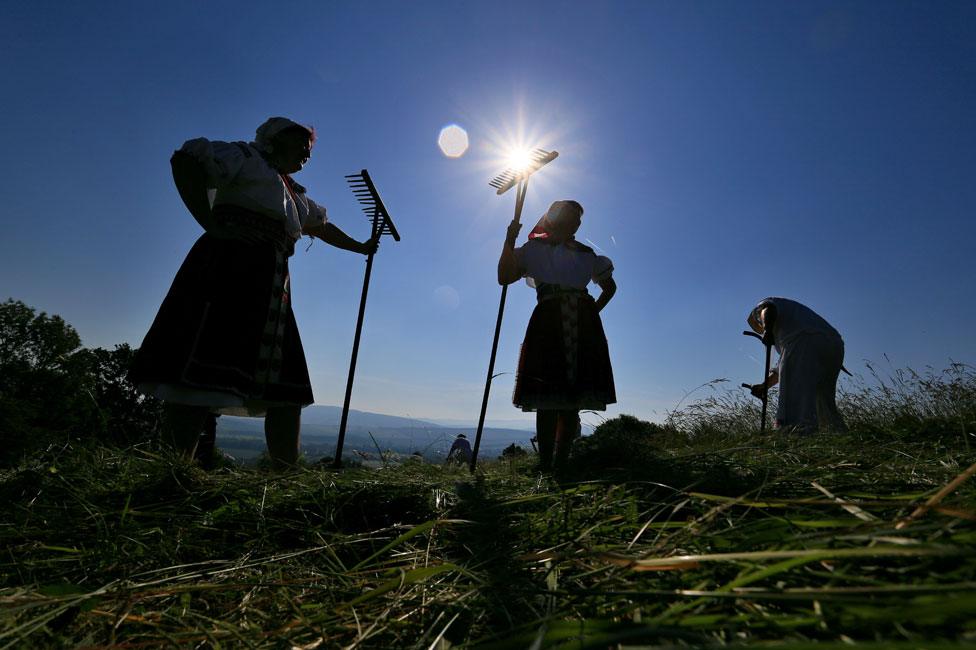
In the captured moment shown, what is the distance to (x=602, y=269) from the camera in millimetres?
3658

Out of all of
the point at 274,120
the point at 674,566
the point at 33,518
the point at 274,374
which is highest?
the point at 274,120

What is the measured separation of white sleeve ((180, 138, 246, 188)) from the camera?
2236 mm

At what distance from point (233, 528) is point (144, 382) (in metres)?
1.27

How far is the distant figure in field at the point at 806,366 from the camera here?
4797 millimetres

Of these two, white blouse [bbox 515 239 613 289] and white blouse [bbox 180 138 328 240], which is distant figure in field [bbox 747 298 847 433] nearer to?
white blouse [bbox 515 239 613 289]

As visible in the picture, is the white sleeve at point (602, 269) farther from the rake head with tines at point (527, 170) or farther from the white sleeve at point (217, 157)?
the white sleeve at point (217, 157)

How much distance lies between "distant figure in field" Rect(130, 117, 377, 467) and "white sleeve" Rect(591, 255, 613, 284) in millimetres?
2280

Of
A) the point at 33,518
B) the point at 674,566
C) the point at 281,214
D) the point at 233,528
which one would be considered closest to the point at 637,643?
the point at 674,566

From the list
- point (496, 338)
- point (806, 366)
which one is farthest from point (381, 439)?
point (806, 366)

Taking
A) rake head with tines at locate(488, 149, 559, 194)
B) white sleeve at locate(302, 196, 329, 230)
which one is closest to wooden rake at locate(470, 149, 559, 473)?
rake head with tines at locate(488, 149, 559, 194)

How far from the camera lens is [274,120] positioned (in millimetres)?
2727

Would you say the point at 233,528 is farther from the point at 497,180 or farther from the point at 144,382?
the point at 497,180

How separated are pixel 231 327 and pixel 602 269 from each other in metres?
2.71

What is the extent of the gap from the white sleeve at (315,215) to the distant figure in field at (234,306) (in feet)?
0.86
